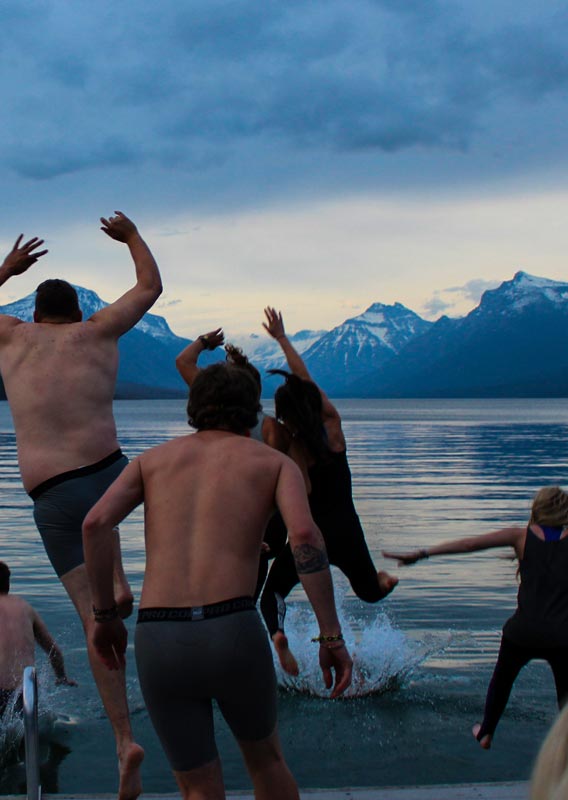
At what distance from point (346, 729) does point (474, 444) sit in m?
48.9

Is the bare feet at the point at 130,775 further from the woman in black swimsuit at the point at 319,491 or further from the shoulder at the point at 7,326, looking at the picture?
the shoulder at the point at 7,326

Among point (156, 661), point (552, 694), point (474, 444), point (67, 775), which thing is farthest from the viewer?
point (474, 444)

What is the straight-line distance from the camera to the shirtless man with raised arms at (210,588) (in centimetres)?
381

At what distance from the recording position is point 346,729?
8188 mm

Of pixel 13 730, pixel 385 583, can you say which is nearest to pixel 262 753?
pixel 385 583

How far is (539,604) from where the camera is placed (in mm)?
5625

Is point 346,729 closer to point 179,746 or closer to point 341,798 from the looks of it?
point 341,798

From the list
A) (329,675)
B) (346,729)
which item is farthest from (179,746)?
(346,729)

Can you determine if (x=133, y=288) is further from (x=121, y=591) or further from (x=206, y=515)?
(x=206, y=515)

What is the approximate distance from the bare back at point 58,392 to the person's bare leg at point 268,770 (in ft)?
6.84

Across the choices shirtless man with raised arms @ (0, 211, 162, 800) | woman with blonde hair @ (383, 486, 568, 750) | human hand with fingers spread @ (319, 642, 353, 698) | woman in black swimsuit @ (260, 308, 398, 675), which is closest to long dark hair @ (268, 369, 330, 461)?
woman in black swimsuit @ (260, 308, 398, 675)

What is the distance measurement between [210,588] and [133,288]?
256 cm

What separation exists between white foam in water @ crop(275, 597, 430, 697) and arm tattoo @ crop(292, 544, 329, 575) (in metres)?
5.40

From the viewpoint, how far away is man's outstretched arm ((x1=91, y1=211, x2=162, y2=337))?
5.80 meters
